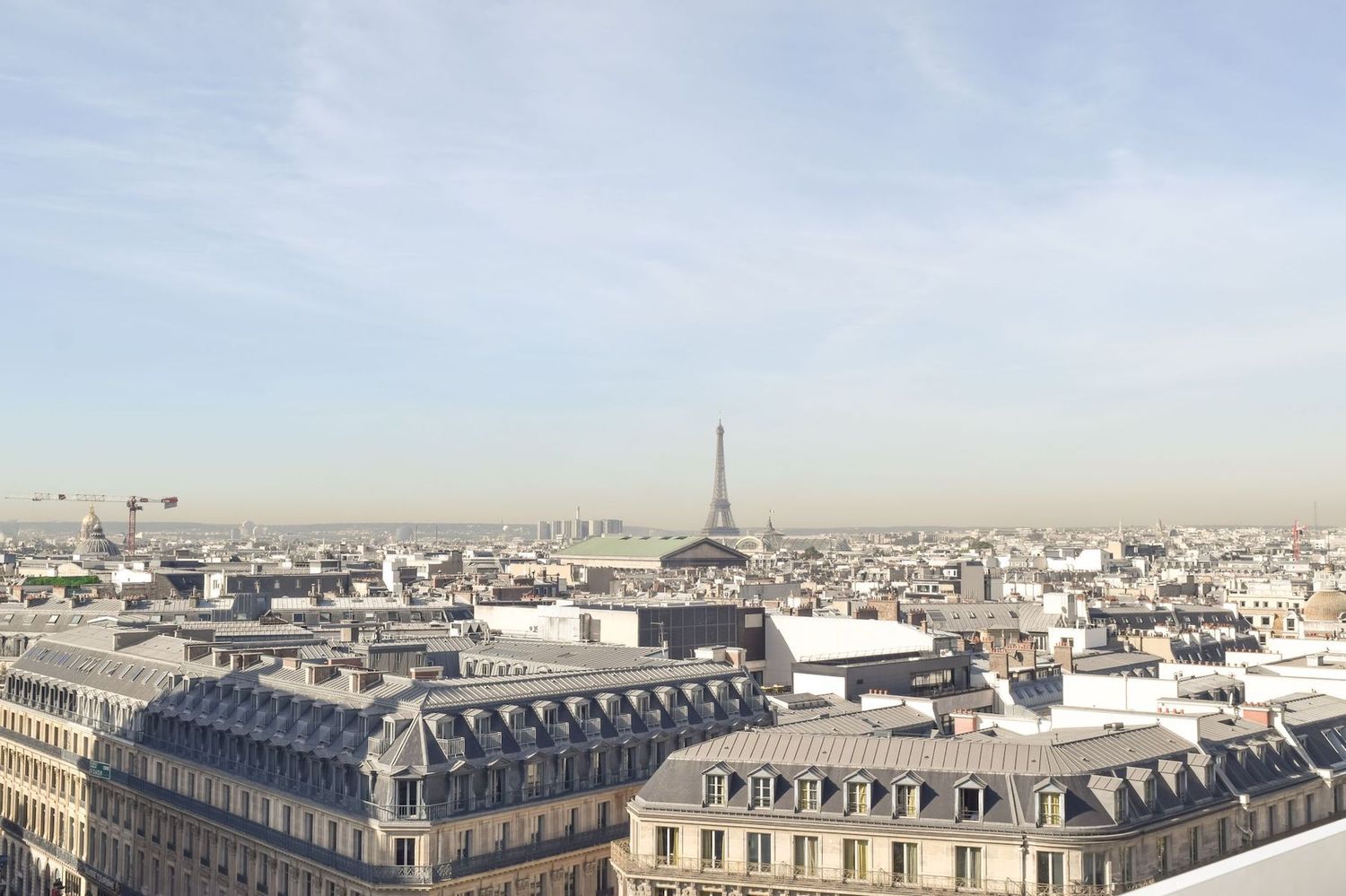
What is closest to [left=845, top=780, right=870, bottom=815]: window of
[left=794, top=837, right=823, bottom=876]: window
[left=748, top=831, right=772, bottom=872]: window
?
[left=794, top=837, right=823, bottom=876]: window

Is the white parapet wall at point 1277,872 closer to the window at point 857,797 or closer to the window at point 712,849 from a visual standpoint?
the window at point 857,797

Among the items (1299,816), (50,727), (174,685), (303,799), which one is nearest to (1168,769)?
(1299,816)

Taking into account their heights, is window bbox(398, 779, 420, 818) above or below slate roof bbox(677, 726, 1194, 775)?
below

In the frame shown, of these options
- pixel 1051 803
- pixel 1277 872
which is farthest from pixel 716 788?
pixel 1277 872

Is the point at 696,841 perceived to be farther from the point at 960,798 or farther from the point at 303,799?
the point at 303,799

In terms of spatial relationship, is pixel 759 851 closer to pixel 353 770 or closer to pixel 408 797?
pixel 408 797

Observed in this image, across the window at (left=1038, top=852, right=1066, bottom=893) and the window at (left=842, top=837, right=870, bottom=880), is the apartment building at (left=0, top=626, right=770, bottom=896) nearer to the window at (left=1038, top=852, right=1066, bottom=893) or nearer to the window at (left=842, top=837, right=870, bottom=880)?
the window at (left=842, top=837, right=870, bottom=880)
